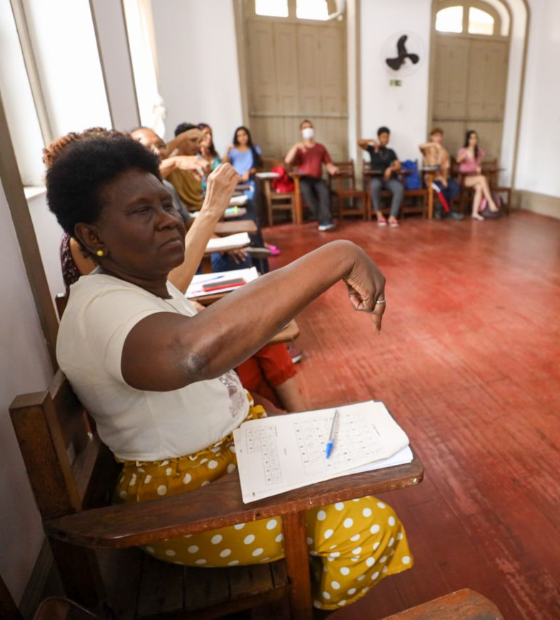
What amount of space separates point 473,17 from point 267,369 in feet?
23.4

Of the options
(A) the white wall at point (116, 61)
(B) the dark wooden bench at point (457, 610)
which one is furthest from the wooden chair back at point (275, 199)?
(B) the dark wooden bench at point (457, 610)

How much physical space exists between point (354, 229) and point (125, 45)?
337 cm

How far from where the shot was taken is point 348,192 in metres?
Answer: 6.10

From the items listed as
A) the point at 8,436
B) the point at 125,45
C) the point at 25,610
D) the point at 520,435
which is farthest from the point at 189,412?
the point at 125,45

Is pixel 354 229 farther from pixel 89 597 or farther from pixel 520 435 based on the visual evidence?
pixel 89 597

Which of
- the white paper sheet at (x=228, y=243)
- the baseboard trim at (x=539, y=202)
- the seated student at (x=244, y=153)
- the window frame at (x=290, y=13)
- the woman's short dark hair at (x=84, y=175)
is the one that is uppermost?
the window frame at (x=290, y=13)

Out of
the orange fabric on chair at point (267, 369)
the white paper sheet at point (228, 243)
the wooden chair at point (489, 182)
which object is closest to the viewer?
the orange fabric on chair at point (267, 369)

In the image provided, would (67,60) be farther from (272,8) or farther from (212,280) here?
(272,8)

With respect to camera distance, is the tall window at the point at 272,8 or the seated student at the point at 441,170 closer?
the tall window at the point at 272,8

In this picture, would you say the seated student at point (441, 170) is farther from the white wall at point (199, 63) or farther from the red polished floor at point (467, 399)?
the white wall at point (199, 63)

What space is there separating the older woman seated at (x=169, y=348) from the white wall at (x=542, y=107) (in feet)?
21.6

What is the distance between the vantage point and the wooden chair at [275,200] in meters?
5.97

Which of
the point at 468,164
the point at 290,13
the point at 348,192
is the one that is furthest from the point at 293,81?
the point at 468,164

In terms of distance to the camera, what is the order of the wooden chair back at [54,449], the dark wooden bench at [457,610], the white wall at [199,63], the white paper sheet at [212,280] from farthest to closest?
1. the white wall at [199,63]
2. the white paper sheet at [212,280]
3. the wooden chair back at [54,449]
4. the dark wooden bench at [457,610]
